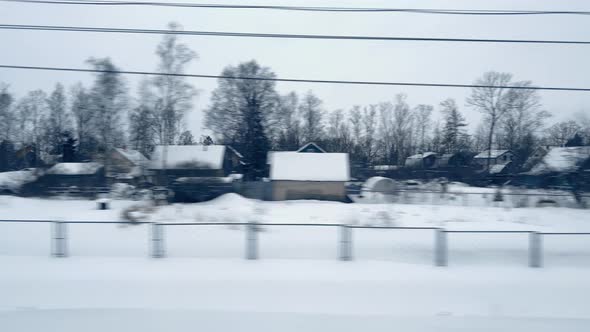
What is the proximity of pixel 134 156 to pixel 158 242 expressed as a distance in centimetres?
2721

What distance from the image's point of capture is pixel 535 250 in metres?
9.59

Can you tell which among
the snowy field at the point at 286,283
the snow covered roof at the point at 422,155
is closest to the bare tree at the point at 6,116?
the snowy field at the point at 286,283

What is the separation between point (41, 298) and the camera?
7664 mm

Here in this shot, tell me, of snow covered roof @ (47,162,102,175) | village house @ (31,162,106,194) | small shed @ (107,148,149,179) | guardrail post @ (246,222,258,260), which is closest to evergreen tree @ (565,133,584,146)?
guardrail post @ (246,222,258,260)

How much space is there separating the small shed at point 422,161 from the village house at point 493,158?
460cm

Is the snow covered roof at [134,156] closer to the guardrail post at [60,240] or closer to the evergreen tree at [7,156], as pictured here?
the evergreen tree at [7,156]

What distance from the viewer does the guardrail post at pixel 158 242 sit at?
1013 cm

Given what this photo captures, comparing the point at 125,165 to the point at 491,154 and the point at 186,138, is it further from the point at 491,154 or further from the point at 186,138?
the point at 491,154

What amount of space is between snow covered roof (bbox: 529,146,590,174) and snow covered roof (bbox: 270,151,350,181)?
15641mm

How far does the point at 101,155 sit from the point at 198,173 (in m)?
8.73

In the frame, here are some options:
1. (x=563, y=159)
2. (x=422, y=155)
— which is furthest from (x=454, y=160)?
(x=563, y=159)

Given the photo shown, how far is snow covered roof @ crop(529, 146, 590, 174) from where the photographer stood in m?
31.4

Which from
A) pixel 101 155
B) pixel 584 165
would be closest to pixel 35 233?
pixel 101 155

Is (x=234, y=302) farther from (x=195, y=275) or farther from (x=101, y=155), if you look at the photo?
(x=101, y=155)
